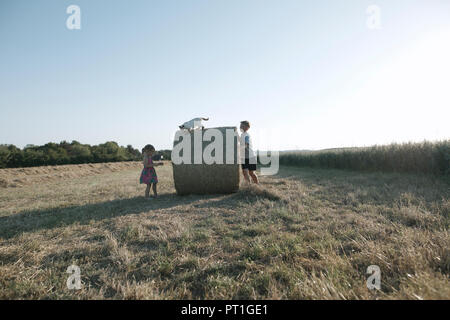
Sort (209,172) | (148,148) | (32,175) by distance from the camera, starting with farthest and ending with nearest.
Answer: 1. (32,175)
2. (209,172)
3. (148,148)

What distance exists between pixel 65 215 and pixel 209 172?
3.42m

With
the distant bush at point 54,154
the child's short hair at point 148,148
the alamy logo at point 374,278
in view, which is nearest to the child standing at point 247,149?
the child's short hair at point 148,148

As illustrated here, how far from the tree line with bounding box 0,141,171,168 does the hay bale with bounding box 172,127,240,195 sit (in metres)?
28.0

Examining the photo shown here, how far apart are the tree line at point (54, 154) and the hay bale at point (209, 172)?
28002mm

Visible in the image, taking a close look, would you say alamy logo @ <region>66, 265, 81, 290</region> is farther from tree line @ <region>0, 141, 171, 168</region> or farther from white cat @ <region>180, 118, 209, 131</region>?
tree line @ <region>0, 141, 171, 168</region>

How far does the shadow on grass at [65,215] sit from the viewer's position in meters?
3.20

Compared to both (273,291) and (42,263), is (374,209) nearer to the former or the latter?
(273,291)

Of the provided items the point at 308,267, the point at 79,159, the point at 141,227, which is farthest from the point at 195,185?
the point at 79,159

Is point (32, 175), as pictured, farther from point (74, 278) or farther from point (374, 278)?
point (374, 278)

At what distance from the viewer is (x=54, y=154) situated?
2906cm

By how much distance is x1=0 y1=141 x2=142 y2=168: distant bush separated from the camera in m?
23.6

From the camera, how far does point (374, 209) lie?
3578mm

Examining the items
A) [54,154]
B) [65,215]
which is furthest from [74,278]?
[54,154]
